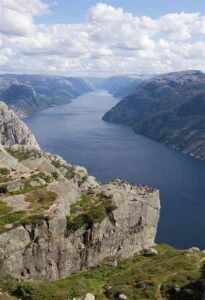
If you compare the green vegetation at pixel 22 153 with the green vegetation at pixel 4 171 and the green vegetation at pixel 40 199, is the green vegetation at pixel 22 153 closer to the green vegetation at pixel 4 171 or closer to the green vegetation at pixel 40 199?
the green vegetation at pixel 4 171

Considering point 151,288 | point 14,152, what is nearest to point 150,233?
point 151,288

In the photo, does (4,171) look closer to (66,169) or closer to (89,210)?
(89,210)

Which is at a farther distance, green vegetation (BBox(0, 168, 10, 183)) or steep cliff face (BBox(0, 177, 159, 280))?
green vegetation (BBox(0, 168, 10, 183))

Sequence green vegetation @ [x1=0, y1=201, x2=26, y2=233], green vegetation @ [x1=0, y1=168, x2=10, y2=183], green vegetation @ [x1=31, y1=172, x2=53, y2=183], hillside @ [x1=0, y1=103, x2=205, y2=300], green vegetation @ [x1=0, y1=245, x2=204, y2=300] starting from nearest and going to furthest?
green vegetation @ [x1=0, y1=245, x2=204, y2=300] < hillside @ [x1=0, y1=103, x2=205, y2=300] < green vegetation @ [x1=0, y1=201, x2=26, y2=233] < green vegetation @ [x1=0, y1=168, x2=10, y2=183] < green vegetation @ [x1=31, y1=172, x2=53, y2=183]

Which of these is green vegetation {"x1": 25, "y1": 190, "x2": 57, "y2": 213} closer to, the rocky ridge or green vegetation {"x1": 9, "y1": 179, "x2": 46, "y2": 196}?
the rocky ridge

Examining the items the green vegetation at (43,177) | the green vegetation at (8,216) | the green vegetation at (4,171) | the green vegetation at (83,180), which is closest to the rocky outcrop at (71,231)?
the green vegetation at (8,216)

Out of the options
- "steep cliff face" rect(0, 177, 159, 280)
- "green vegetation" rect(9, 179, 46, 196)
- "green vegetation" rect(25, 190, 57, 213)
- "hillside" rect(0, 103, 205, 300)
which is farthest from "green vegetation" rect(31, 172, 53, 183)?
"steep cliff face" rect(0, 177, 159, 280)

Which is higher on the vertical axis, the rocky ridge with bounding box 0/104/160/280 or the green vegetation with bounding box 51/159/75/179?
the rocky ridge with bounding box 0/104/160/280

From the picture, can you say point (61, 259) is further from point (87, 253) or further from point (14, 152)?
point (14, 152)
